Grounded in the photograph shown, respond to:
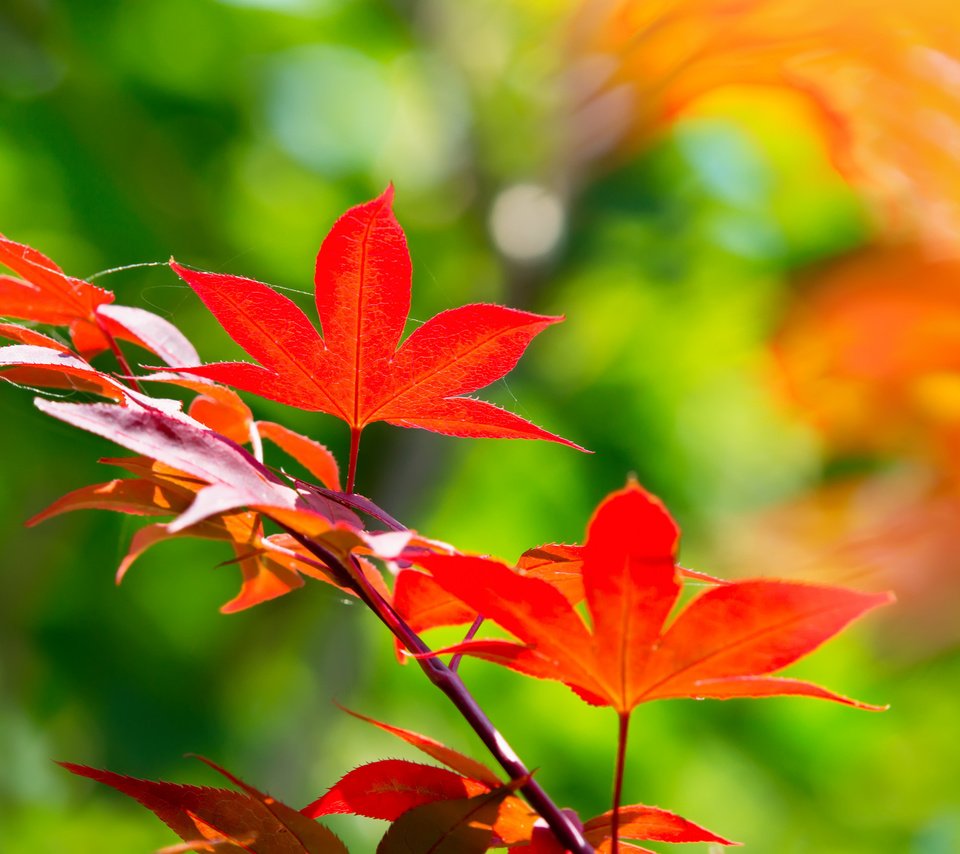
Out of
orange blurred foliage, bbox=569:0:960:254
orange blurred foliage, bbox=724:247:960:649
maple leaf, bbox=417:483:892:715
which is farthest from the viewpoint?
orange blurred foliage, bbox=724:247:960:649

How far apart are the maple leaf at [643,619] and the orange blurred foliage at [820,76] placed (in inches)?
70.0

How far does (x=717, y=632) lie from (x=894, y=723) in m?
2.36

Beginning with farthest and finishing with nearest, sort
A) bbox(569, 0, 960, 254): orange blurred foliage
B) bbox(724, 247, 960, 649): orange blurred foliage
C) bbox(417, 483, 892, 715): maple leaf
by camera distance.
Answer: bbox(724, 247, 960, 649): orange blurred foliage, bbox(569, 0, 960, 254): orange blurred foliage, bbox(417, 483, 892, 715): maple leaf

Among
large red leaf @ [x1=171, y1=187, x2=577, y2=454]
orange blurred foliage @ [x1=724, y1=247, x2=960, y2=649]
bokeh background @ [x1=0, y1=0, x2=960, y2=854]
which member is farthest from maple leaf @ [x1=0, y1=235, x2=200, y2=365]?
orange blurred foliage @ [x1=724, y1=247, x2=960, y2=649]

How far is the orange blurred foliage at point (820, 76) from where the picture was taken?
1.78 m

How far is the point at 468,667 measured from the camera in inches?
85.4

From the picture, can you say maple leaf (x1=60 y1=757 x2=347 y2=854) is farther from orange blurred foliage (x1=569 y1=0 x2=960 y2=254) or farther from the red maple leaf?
orange blurred foliage (x1=569 y1=0 x2=960 y2=254)

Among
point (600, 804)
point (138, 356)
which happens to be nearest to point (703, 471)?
point (600, 804)

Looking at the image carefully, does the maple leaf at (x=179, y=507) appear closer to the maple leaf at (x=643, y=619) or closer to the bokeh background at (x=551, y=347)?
the maple leaf at (x=643, y=619)

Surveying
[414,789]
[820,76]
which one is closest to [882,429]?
[820,76]

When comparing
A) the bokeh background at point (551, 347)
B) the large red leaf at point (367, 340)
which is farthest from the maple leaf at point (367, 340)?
the bokeh background at point (551, 347)

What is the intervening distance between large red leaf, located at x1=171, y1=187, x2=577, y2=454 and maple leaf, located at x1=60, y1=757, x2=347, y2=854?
3.2 inches

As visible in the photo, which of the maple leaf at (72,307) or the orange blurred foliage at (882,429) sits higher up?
the maple leaf at (72,307)

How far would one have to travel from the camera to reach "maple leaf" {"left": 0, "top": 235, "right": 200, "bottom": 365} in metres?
0.20
